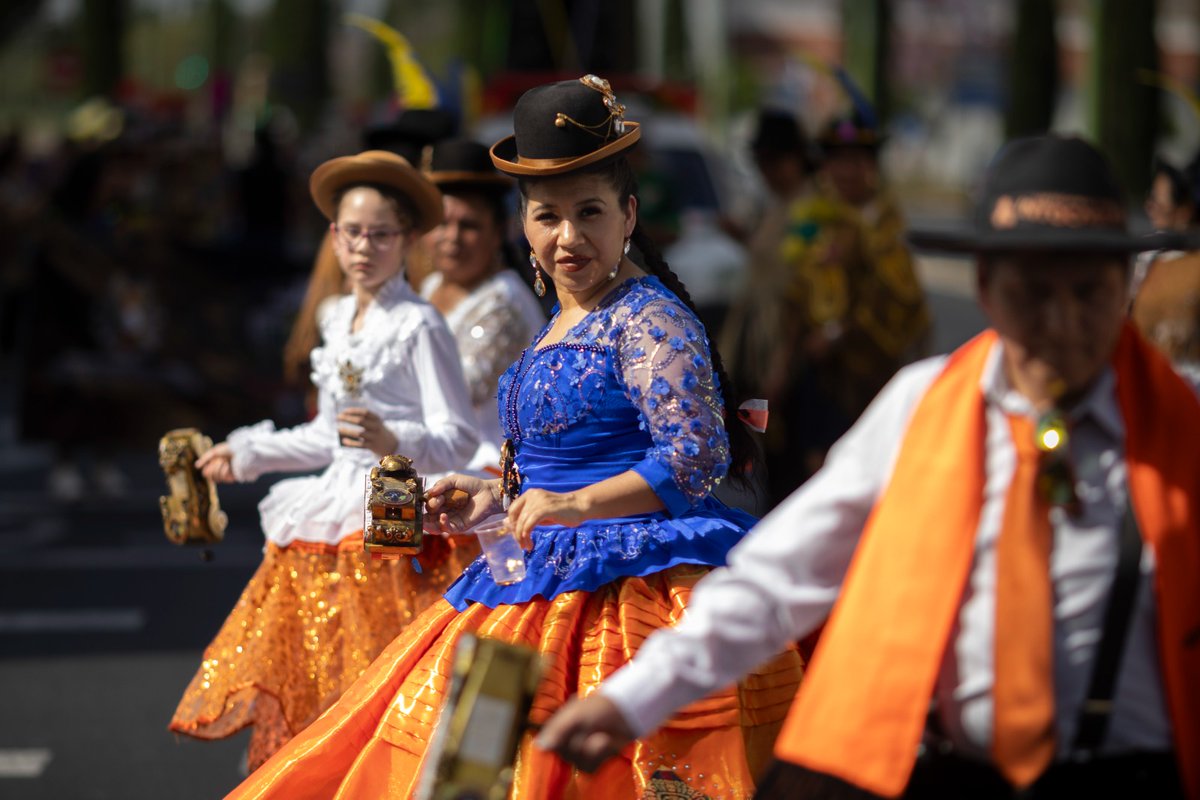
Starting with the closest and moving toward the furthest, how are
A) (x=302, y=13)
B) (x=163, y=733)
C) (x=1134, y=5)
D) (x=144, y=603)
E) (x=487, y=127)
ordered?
(x=163, y=733), (x=144, y=603), (x=487, y=127), (x=1134, y=5), (x=302, y=13)

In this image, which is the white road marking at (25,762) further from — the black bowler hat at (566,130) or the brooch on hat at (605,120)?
the brooch on hat at (605,120)

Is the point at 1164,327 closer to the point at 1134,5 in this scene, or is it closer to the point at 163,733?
the point at 163,733

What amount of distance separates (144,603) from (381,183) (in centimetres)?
516

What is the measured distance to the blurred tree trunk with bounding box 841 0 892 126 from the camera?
71.4 feet

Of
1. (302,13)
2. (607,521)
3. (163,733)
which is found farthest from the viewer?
(302,13)

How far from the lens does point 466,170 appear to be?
6484 mm

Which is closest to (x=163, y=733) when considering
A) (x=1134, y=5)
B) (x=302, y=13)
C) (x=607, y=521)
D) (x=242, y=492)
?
(x=607, y=521)

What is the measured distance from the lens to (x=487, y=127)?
53.4 ft

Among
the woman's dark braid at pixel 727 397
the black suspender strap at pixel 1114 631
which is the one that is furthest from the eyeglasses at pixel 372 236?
the black suspender strap at pixel 1114 631

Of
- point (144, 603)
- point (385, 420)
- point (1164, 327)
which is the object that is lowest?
point (144, 603)

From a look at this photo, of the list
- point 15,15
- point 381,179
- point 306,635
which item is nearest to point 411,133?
point 381,179

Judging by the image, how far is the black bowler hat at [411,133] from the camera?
731 centimetres

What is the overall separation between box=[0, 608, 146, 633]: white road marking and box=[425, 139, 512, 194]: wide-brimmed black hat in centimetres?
397

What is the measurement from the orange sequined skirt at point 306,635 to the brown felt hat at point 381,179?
0.97 meters
